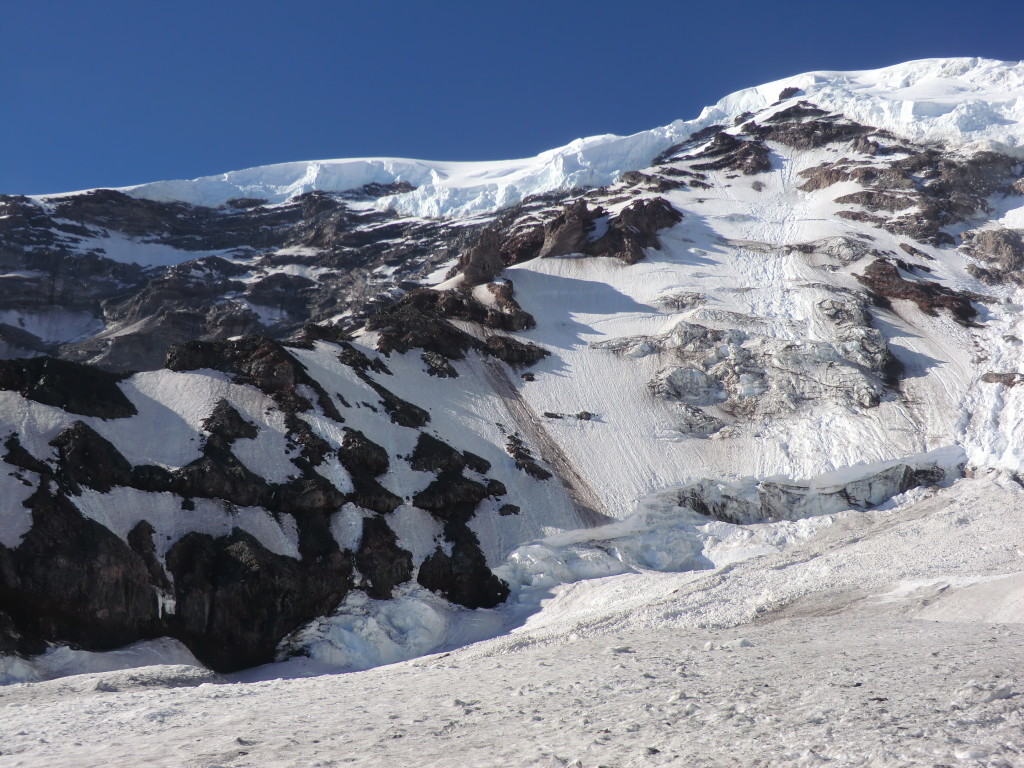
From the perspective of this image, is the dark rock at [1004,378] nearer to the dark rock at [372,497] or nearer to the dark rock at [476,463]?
the dark rock at [476,463]

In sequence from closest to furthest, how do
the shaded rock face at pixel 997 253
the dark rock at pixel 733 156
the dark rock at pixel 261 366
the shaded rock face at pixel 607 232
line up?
the dark rock at pixel 261 366, the shaded rock face at pixel 997 253, the shaded rock face at pixel 607 232, the dark rock at pixel 733 156

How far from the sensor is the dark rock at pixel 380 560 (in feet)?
110

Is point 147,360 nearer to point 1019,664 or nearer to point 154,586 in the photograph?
point 154,586

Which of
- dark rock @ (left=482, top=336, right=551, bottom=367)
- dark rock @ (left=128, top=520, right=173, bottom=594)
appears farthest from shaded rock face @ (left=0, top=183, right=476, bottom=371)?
dark rock @ (left=128, top=520, right=173, bottom=594)

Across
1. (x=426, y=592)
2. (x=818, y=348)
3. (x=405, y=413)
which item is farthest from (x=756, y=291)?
(x=426, y=592)

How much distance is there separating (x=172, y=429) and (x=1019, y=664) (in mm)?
34773

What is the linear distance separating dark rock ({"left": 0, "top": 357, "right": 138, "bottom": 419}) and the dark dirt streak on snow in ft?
77.8

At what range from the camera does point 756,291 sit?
66500mm

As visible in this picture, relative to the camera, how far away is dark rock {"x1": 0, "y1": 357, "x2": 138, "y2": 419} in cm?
3300

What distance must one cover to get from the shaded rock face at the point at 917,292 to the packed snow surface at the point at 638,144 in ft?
162

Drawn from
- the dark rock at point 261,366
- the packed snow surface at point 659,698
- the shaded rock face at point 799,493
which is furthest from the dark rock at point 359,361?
the packed snow surface at point 659,698

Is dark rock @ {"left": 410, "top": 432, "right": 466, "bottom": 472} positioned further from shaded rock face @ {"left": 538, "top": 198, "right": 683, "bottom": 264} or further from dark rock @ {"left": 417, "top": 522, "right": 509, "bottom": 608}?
shaded rock face @ {"left": 538, "top": 198, "right": 683, "bottom": 264}

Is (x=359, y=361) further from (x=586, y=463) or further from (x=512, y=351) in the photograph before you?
(x=586, y=463)

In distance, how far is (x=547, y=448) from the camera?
4638cm
